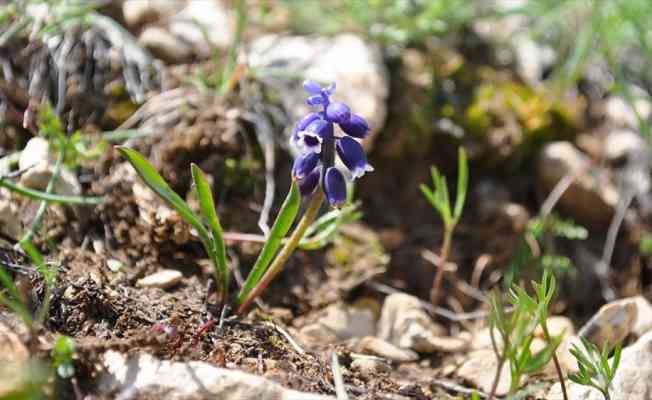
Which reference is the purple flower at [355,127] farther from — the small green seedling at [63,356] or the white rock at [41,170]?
the white rock at [41,170]

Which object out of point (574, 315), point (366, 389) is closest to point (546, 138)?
point (574, 315)

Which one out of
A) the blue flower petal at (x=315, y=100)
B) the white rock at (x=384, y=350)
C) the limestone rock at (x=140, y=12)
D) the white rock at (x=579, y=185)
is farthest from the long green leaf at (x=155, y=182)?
the white rock at (x=579, y=185)

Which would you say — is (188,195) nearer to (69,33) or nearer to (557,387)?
(69,33)

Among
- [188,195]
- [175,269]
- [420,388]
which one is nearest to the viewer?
[420,388]

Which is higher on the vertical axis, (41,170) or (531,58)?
(531,58)

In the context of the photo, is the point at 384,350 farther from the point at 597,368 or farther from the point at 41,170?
the point at 41,170

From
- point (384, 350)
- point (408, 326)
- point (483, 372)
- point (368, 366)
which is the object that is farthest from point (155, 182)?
point (483, 372)

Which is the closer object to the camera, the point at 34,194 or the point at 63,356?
the point at 63,356
